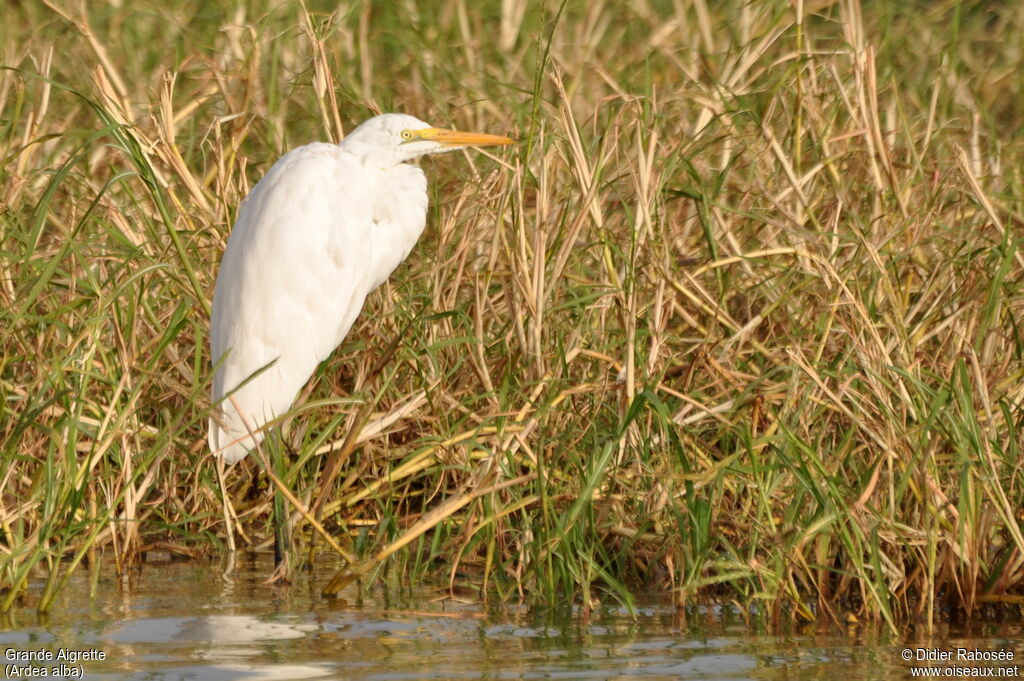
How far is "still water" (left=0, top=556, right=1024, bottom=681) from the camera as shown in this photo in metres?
2.73

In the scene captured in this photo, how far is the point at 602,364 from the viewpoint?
3771 mm

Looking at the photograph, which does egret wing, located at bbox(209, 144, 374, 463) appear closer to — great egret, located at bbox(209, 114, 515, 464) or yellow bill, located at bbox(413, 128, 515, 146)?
great egret, located at bbox(209, 114, 515, 464)

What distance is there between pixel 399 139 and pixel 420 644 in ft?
5.27

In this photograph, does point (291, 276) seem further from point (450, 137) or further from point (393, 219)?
A: point (450, 137)

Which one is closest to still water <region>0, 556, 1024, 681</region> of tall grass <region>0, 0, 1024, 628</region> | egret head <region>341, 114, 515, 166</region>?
tall grass <region>0, 0, 1024, 628</region>

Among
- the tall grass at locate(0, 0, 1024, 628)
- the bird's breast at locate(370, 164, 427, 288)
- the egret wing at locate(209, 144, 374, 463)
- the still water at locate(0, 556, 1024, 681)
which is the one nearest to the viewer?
the still water at locate(0, 556, 1024, 681)

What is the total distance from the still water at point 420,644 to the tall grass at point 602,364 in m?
0.10

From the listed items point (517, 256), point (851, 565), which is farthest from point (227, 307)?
point (851, 565)

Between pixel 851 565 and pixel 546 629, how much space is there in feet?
2.15

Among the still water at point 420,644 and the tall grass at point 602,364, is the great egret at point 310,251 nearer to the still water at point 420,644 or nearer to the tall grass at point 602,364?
the tall grass at point 602,364

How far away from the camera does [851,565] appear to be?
10.2 ft

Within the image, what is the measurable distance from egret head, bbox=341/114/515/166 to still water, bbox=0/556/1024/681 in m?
1.28

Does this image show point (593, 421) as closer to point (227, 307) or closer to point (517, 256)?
point (517, 256)

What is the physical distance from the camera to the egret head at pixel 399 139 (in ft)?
13.3
